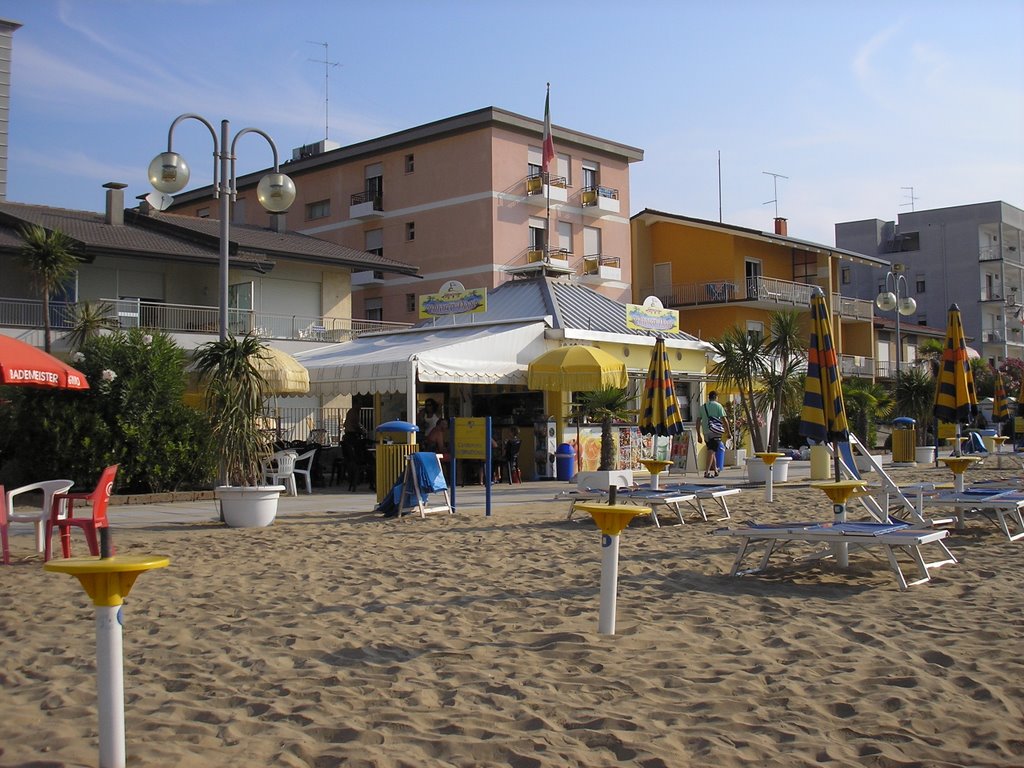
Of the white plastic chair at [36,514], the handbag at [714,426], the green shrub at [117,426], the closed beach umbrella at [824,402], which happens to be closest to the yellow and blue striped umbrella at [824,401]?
the closed beach umbrella at [824,402]

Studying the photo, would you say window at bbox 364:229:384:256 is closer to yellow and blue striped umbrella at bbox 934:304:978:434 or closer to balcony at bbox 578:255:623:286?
balcony at bbox 578:255:623:286

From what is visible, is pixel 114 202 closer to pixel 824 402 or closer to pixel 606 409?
pixel 606 409

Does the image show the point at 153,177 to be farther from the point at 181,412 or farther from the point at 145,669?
the point at 145,669

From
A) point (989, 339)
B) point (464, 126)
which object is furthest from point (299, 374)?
point (989, 339)

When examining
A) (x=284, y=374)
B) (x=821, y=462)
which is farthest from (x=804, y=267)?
(x=284, y=374)

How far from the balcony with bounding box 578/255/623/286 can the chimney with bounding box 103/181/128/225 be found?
1693cm

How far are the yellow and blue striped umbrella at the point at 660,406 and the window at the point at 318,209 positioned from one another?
28.3m

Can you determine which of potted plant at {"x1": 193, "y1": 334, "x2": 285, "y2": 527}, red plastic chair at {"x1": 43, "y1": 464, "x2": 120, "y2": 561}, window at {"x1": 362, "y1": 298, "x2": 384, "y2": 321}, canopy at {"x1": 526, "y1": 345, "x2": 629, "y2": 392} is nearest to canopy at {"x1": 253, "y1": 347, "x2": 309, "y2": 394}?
potted plant at {"x1": 193, "y1": 334, "x2": 285, "y2": 527}

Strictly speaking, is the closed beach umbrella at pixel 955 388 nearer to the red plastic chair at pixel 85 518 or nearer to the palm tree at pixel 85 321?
the red plastic chair at pixel 85 518

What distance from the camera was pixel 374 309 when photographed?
3994 centimetres

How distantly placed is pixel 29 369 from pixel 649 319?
53.4 feet

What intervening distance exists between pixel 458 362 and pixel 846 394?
47.3 ft

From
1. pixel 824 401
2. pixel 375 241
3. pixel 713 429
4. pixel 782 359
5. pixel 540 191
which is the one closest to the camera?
pixel 824 401

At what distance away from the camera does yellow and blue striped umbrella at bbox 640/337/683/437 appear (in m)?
15.9
